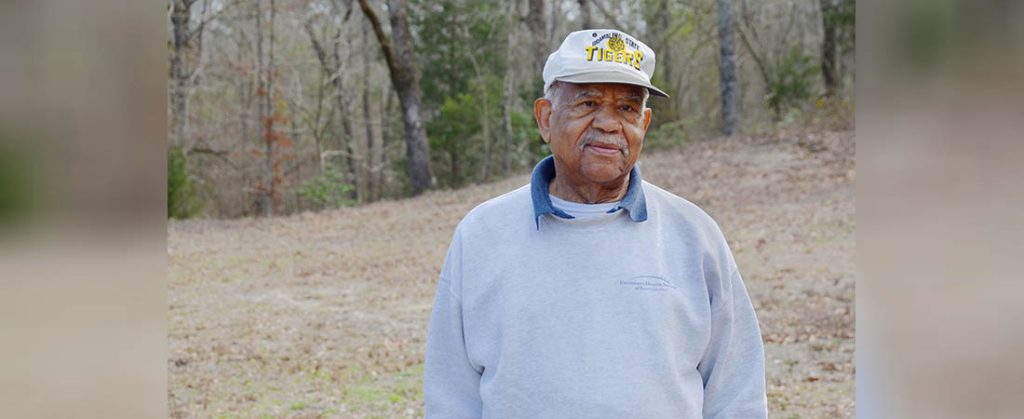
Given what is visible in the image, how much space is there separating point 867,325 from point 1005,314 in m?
0.22

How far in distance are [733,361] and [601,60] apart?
71 cm

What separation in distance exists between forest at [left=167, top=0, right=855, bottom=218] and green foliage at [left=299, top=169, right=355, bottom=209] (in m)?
0.05

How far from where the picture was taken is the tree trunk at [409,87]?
17.2 m

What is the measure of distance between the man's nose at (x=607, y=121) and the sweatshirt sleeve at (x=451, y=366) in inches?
15.7

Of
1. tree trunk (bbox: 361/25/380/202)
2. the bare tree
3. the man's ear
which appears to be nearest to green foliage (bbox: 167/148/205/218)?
the bare tree

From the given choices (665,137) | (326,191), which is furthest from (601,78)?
(326,191)

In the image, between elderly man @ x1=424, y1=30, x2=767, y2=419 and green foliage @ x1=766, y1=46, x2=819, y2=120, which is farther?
green foliage @ x1=766, y1=46, x2=819, y2=120

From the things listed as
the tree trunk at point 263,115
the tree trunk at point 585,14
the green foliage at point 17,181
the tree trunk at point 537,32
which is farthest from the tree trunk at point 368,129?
the green foliage at point 17,181

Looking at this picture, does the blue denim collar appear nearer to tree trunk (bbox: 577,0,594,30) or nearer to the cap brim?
the cap brim

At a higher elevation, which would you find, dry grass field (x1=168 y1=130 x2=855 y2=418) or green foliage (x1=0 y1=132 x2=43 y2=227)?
green foliage (x1=0 y1=132 x2=43 y2=227)

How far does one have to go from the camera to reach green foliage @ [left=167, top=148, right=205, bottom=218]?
14.8m

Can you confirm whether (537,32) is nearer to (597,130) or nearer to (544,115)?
(544,115)

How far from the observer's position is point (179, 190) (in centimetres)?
1528

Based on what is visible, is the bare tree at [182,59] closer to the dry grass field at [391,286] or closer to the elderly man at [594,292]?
the dry grass field at [391,286]
